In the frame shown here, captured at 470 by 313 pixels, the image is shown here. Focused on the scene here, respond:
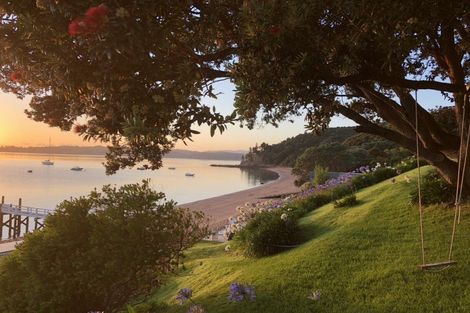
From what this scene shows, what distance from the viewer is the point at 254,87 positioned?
4469 mm

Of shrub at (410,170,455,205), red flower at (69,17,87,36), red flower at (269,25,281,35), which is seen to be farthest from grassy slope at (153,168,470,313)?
red flower at (69,17,87,36)

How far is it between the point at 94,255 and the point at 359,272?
4.48m

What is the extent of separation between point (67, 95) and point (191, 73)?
1480 millimetres

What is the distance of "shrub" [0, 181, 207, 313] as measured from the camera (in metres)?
6.86

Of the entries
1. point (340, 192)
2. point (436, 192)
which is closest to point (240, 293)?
point (436, 192)

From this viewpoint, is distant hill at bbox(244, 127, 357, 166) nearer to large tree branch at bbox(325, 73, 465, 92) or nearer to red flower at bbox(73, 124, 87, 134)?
large tree branch at bbox(325, 73, 465, 92)

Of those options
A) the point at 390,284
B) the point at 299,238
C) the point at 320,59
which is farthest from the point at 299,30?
the point at 299,238

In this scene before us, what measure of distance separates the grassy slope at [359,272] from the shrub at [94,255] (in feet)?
5.10

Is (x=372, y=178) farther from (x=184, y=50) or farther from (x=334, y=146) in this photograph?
(x=334, y=146)

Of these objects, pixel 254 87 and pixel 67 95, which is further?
pixel 67 95

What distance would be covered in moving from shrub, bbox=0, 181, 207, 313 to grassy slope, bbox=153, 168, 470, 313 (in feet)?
5.10

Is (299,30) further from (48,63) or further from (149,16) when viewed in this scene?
(48,63)

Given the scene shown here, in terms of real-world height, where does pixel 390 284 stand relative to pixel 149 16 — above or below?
below

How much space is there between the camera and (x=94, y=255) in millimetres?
6848
